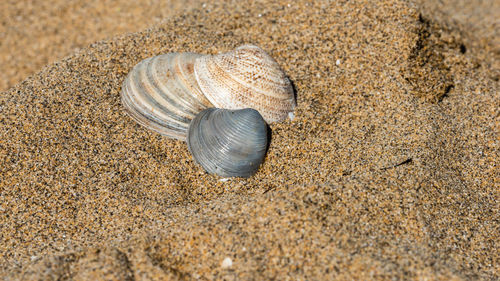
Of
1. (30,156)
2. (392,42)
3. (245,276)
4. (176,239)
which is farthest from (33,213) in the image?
(392,42)

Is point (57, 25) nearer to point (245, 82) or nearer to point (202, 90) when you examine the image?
point (202, 90)

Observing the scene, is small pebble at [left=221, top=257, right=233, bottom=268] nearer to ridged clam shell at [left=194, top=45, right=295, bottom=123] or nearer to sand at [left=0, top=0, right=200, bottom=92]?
ridged clam shell at [left=194, top=45, right=295, bottom=123]

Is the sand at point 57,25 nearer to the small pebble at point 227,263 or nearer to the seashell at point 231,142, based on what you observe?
the seashell at point 231,142

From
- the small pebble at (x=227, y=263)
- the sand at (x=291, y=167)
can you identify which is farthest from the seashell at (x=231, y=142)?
the small pebble at (x=227, y=263)

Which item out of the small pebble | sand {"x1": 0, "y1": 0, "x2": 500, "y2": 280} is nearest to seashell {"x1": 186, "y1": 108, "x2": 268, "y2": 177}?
sand {"x1": 0, "y1": 0, "x2": 500, "y2": 280}

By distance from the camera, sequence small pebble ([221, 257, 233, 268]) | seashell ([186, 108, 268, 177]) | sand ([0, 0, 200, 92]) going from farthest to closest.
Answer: sand ([0, 0, 200, 92]), seashell ([186, 108, 268, 177]), small pebble ([221, 257, 233, 268])

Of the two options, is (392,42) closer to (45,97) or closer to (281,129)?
(281,129)

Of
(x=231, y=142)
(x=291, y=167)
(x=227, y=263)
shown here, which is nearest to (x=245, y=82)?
(x=231, y=142)
